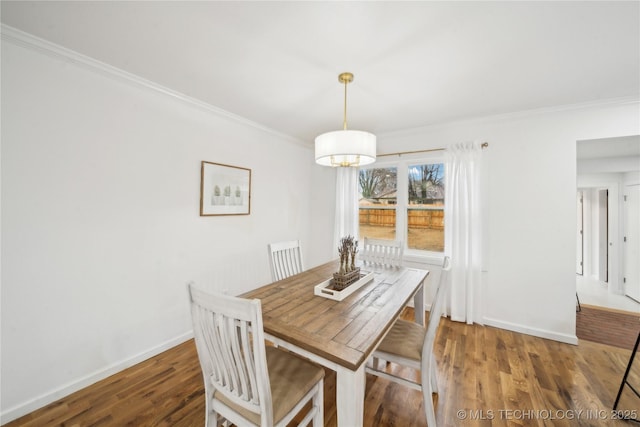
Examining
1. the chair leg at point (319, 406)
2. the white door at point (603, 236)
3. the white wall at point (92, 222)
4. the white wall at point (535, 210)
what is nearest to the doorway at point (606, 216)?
the white door at point (603, 236)

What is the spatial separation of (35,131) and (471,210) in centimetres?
399

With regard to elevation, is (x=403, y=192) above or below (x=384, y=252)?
above

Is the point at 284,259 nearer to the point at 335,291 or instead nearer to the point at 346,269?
the point at 346,269

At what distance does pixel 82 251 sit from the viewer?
1.81 meters

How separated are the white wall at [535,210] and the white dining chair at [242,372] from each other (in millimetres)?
2606

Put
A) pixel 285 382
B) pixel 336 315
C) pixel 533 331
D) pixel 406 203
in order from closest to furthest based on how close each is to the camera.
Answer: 1. pixel 285 382
2. pixel 336 315
3. pixel 533 331
4. pixel 406 203

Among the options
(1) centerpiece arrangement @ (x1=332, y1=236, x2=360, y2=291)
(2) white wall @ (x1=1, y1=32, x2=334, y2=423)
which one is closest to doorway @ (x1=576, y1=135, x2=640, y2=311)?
(1) centerpiece arrangement @ (x1=332, y1=236, x2=360, y2=291)

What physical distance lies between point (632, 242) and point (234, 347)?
5.64 m

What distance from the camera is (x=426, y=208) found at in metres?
3.38

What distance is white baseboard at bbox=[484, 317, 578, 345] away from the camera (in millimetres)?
2474

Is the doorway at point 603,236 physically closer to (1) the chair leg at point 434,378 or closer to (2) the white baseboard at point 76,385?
(1) the chair leg at point 434,378

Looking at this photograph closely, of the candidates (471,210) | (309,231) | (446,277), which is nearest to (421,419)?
(446,277)

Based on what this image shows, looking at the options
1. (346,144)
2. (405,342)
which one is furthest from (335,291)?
(346,144)

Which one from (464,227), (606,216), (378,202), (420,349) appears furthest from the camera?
(606,216)
